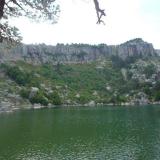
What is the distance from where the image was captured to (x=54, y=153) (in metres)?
88.9

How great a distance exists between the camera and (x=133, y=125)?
14312 centimetres

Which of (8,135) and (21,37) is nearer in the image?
(21,37)

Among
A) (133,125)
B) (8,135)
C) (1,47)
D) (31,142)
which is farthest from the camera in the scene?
(133,125)

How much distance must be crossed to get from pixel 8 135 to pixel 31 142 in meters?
14.8

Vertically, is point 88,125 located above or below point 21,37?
below

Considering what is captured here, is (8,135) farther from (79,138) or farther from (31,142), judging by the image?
(79,138)

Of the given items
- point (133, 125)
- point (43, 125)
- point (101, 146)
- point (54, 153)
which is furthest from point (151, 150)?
point (43, 125)

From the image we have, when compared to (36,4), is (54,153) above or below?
below

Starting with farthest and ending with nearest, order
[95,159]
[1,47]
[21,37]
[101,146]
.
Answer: [101,146] < [95,159] < [1,47] < [21,37]

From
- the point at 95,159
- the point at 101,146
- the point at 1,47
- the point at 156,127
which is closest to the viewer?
the point at 1,47

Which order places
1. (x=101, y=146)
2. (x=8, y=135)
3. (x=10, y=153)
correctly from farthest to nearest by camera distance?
(x=8, y=135) → (x=101, y=146) → (x=10, y=153)

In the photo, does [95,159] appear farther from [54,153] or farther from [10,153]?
[10,153]

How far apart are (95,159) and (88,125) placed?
64690 mm

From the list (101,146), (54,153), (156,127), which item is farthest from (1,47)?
(156,127)
